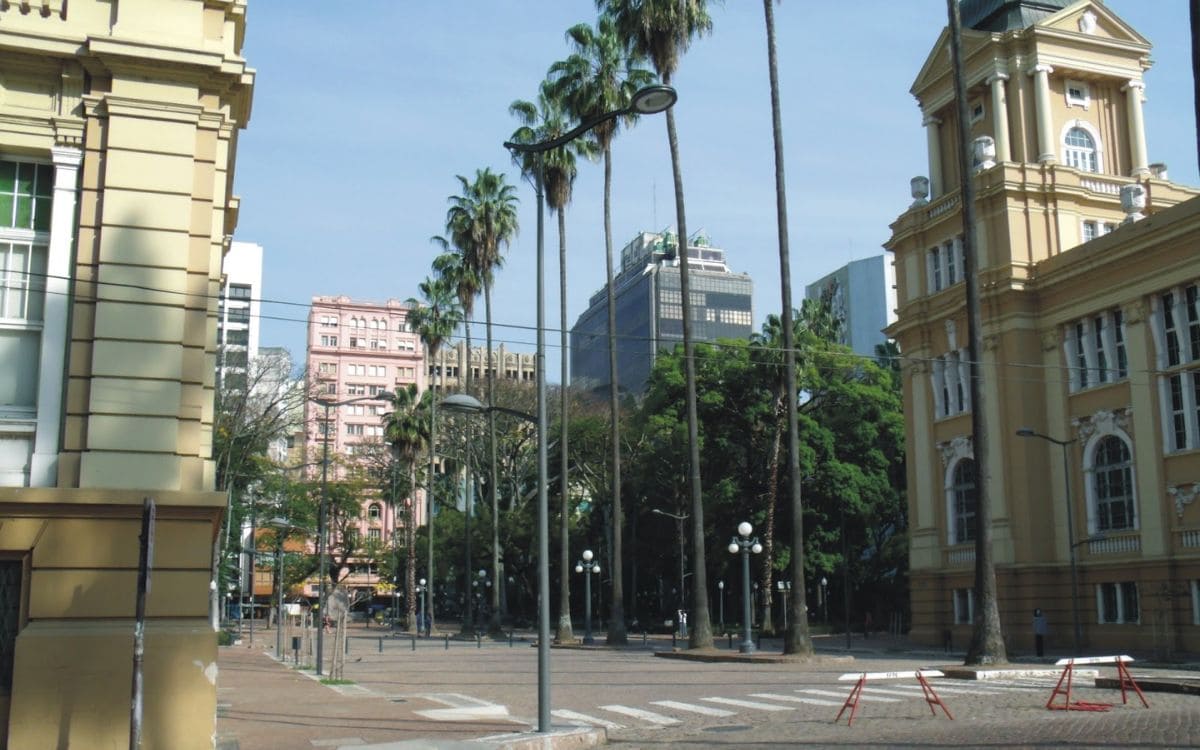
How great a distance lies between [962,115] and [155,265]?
23731 mm

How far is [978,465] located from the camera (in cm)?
3005

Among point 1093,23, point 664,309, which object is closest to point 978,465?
point 1093,23

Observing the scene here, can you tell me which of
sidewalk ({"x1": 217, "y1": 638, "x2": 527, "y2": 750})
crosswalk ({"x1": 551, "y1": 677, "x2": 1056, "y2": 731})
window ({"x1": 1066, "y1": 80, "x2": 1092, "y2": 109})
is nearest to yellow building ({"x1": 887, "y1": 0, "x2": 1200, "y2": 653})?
window ({"x1": 1066, "y1": 80, "x2": 1092, "y2": 109})

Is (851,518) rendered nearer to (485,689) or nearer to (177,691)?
(485,689)

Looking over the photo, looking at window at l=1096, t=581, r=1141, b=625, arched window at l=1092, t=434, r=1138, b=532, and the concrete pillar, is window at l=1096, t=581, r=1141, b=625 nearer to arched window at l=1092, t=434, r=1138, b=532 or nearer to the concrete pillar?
arched window at l=1092, t=434, r=1138, b=532

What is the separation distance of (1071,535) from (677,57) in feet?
69.3

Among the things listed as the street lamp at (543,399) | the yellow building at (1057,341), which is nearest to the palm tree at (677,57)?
the yellow building at (1057,341)

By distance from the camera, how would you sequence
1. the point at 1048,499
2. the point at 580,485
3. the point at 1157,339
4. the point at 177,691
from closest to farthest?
the point at 177,691 → the point at 1157,339 → the point at 1048,499 → the point at 580,485

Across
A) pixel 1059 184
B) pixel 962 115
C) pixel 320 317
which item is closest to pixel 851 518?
pixel 1059 184

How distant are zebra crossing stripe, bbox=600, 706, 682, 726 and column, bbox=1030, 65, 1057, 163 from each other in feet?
107

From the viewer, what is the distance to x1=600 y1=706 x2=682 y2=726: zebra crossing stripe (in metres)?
18.8

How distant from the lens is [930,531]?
47.8 m

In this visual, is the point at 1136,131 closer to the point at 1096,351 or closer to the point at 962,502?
the point at 1096,351

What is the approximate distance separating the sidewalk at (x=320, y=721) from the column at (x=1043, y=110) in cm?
3288
